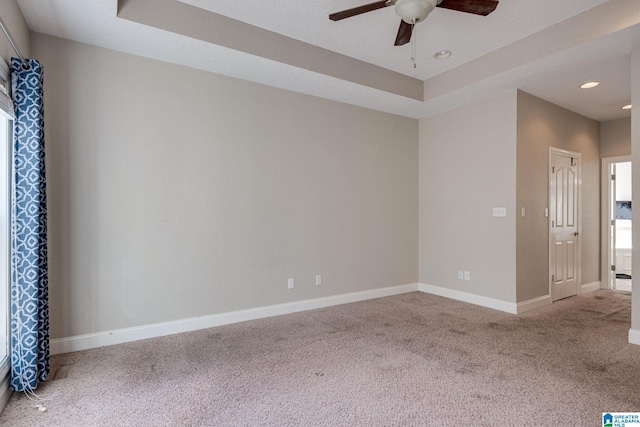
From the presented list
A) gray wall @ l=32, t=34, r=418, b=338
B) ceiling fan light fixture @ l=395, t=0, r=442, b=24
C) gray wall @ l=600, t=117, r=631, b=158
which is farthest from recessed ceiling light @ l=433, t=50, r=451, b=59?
gray wall @ l=600, t=117, r=631, b=158

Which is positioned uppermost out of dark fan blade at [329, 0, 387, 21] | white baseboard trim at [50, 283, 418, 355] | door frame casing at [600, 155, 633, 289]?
dark fan blade at [329, 0, 387, 21]

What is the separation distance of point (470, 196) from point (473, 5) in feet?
9.14

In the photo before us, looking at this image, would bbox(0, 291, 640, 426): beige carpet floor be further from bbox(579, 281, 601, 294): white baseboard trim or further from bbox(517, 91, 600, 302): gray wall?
Answer: bbox(579, 281, 601, 294): white baseboard trim

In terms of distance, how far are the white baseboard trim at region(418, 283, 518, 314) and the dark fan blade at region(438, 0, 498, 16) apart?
10.9 ft

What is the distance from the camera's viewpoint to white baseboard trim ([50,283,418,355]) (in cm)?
302

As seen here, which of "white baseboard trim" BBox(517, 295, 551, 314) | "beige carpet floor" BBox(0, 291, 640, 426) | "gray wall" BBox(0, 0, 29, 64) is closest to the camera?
"beige carpet floor" BBox(0, 291, 640, 426)

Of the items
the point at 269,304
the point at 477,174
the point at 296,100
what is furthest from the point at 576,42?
the point at 269,304

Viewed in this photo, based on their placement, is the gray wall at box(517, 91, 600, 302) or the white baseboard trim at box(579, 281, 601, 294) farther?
the white baseboard trim at box(579, 281, 601, 294)

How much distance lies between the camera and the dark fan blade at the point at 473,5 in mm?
2365

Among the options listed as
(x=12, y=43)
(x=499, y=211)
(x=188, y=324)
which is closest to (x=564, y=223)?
(x=499, y=211)

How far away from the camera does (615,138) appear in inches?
212

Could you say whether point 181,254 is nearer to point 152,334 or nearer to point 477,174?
point 152,334

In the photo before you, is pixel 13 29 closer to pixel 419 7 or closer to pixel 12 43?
pixel 12 43

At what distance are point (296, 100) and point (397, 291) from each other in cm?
313
